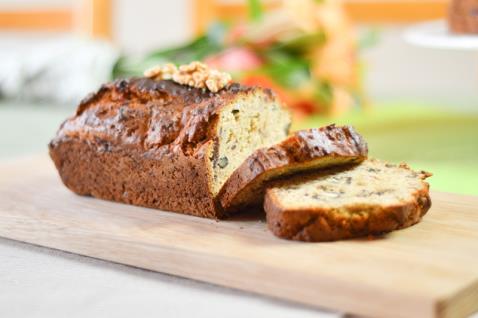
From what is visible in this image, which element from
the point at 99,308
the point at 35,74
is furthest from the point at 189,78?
the point at 35,74

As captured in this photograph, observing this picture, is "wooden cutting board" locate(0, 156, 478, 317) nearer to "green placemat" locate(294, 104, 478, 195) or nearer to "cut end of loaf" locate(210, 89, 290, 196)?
"cut end of loaf" locate(210, 89, 290, 196)

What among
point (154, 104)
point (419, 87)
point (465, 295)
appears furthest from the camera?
point (419, 87)

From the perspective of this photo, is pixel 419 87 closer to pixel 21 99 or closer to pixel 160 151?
pixel 21 99

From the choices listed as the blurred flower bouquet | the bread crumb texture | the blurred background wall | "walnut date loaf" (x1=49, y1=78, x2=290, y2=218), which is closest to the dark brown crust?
the blurred flower bouquet

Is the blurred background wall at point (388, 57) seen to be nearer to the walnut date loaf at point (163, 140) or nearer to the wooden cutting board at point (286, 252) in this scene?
the walnut date loaf at point (163, 140)

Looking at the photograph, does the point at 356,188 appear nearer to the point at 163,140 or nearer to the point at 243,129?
the point at 243,129

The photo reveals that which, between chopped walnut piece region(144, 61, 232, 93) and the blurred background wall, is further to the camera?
the blurred background wall

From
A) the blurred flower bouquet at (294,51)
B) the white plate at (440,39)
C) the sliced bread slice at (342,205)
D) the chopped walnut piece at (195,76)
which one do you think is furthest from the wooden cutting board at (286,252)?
the blurred flower bouquet at (294,51)
